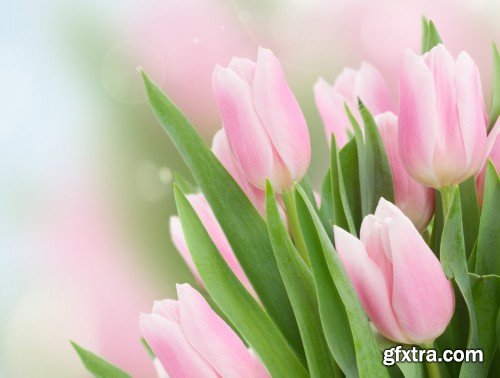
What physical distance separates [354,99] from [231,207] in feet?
0.34

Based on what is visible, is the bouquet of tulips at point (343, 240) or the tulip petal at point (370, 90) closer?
the bouquet of tulips at point (343, 240)

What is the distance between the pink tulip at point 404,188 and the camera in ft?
1.05

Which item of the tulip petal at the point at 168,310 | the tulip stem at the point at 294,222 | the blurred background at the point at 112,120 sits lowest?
the tulip petal at the point at 168,310

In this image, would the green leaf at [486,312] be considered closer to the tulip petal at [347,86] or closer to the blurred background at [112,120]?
the tulip petal at [347,86]

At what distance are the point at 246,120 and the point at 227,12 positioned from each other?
582 millimetres

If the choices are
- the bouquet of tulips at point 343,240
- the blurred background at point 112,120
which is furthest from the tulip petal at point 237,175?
the blurred background at point 112,120

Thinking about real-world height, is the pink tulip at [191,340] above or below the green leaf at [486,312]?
above

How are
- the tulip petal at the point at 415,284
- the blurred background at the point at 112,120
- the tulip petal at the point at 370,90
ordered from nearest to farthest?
the tulip petal at the point at 415,284
the tulip petal at the point at 370,90
the blurred background at the point at 112,120

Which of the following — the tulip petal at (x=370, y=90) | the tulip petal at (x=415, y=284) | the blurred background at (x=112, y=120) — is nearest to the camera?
the tulip petal at (x=415, y=284)

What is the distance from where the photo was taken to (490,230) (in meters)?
0.29

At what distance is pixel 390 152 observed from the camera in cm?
32

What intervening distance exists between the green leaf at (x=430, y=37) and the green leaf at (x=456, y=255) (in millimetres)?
89

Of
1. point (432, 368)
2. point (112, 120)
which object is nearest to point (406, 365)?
point (432, 368)

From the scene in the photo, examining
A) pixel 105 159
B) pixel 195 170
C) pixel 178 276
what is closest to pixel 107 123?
pixel 105 159
